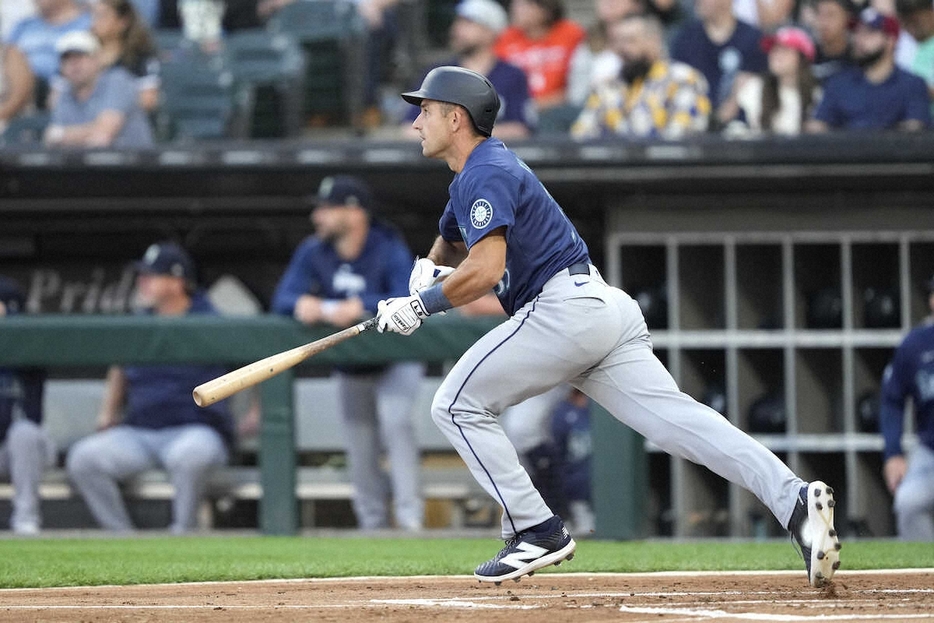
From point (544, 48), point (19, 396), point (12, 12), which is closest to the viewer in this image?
point (19, 396)

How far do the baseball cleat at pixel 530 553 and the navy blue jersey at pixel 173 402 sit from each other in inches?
144

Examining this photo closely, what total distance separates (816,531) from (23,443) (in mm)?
4922

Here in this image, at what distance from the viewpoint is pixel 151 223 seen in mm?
10039

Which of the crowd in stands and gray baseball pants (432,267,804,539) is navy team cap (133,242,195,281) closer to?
the crowd in stands

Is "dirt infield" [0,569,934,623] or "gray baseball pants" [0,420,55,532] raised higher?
"dirt infield" [0,569,934,623]

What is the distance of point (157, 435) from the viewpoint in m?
7.93

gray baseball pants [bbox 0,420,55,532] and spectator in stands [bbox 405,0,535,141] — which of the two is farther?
spectator in stands [bbox 405,0,535,141]

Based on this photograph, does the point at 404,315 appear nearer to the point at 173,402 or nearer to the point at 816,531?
the point at 816,531

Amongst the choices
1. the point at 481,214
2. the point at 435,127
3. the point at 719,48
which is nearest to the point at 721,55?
the point at 719,48

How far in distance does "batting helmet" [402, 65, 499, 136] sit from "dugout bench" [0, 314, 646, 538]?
2803 mm

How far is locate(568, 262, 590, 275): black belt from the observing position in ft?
15.0

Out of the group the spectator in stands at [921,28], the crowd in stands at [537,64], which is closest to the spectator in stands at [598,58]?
the crowd in stands at [537,64]

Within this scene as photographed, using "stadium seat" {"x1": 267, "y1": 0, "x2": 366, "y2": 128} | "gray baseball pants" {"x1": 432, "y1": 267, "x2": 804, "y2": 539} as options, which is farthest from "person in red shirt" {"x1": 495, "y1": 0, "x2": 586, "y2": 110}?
"gray baseball pants" {"x1": 432, "y1": 267, "x2": 804, "y2": 539}

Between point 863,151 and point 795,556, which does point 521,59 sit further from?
point 795,556
